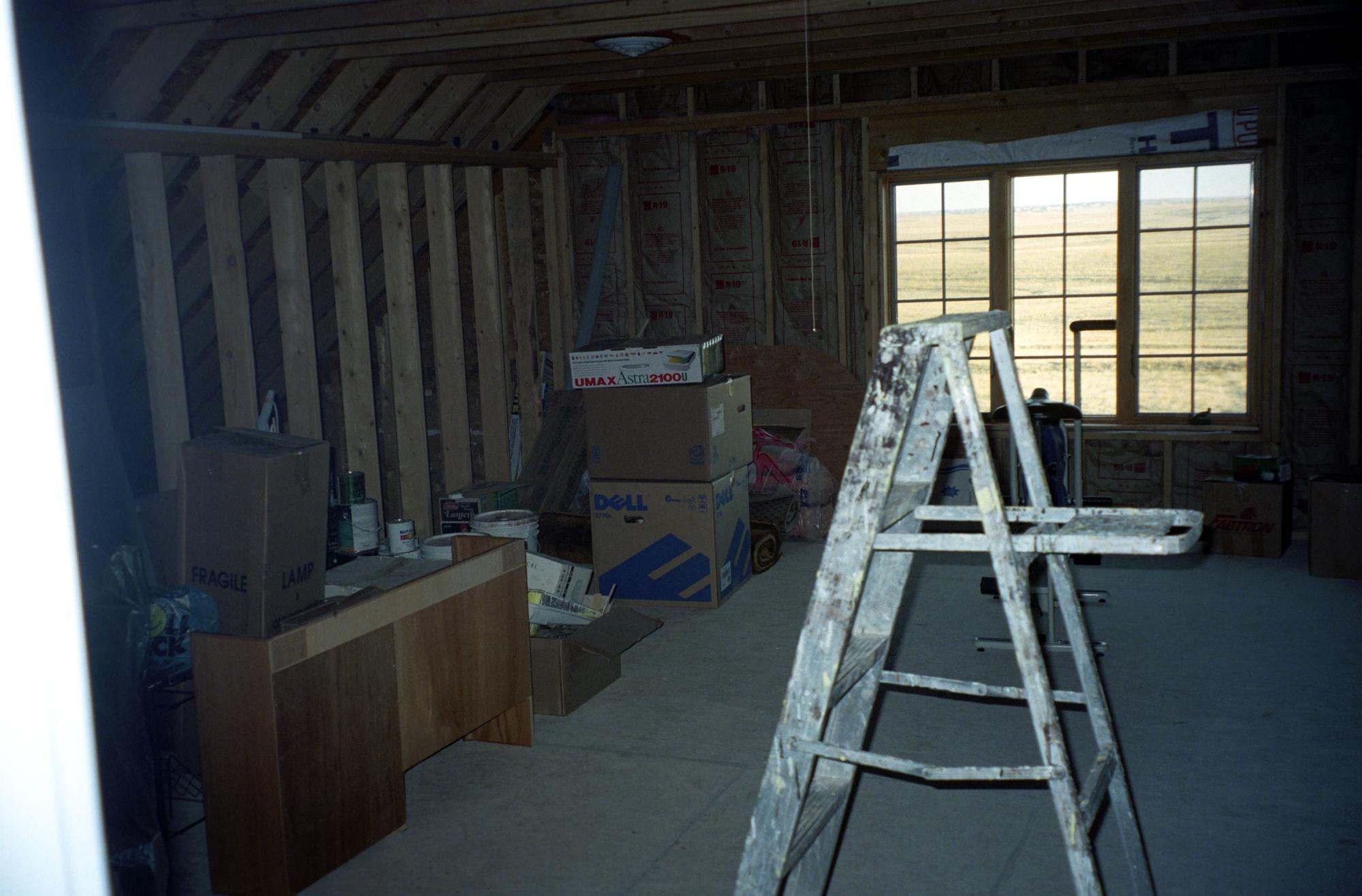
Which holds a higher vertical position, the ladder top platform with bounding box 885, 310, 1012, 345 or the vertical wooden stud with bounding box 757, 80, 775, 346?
the vertical wooden stud with bounding box 757, 80, 775, 346

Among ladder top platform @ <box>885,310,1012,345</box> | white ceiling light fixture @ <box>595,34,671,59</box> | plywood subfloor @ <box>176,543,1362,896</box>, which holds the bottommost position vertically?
plywood subfloor @ <box>176,543,1362,896</box>

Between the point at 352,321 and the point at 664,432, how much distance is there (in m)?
1.49

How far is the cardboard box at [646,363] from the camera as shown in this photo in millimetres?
4855

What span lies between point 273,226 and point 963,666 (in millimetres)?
3277

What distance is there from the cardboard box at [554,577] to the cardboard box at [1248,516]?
3.18 meters

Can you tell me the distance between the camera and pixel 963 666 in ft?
13.3

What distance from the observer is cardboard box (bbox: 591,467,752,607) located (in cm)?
484

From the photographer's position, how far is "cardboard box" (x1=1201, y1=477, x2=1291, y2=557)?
5430mm

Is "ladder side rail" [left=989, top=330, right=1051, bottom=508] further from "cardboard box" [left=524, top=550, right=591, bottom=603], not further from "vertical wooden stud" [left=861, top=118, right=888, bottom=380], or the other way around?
"vertical wooden stud" [left=861, top=118, right=888, bottom=380]

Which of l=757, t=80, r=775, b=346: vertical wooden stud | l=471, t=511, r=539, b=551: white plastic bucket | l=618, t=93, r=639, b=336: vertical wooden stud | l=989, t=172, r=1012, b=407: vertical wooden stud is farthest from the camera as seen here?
Answer: l=618, t=93, r=639, b=336: vertical wooden stud

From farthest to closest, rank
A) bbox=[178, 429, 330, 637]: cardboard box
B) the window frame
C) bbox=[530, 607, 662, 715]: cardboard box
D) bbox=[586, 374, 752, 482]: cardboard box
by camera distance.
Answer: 1. the window frame
2. bbox=[586, 374, 752, 482]: cardboard box
3. bbox=[530, 607, 662, 715]: cardboard box
4. bbox=[178, 429, 330, 637]: cardboard box

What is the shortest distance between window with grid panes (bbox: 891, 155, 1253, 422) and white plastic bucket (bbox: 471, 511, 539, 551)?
7.59ft

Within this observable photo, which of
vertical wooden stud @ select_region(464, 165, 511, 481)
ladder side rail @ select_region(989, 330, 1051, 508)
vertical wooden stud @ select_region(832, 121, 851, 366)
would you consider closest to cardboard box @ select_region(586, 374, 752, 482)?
vertical wooden stud @ select_region(464, 165, 511, 481)

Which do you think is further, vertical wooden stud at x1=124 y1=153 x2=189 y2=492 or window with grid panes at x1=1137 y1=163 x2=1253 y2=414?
window with grid panes at x1=1137 y1=163 x2=1253 y2=414
